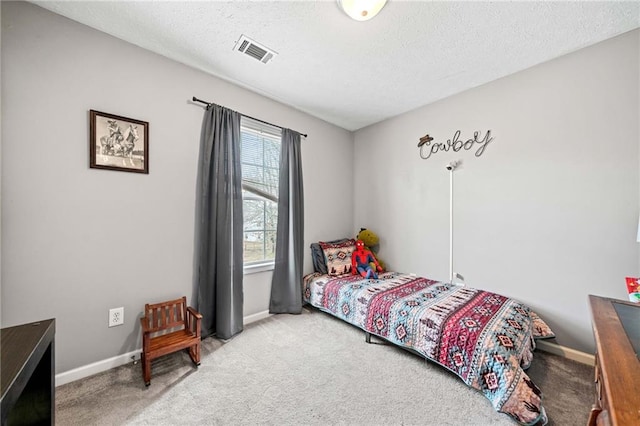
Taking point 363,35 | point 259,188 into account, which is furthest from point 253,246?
point 363,35

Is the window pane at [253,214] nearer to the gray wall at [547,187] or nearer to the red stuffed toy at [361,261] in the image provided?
the red stuffed toy at [361,261]

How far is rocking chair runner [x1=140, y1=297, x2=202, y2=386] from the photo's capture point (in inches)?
64.2

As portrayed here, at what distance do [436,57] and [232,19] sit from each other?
163cm

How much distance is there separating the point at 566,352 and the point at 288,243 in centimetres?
266

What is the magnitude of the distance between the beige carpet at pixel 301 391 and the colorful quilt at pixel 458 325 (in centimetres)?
16

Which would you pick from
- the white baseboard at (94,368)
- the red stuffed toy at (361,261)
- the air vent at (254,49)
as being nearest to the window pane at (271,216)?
the red stuffed toy at (361,261)

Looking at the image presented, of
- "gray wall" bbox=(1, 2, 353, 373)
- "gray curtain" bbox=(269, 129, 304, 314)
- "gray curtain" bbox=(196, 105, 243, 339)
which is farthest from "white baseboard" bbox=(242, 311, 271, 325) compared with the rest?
"gray wall" bbox=(1, 2, 353, 373)

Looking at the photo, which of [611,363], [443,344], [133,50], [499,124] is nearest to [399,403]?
[443,344]

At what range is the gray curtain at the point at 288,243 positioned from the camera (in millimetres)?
2787

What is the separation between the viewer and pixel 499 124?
7.76ft

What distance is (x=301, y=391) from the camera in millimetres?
1615

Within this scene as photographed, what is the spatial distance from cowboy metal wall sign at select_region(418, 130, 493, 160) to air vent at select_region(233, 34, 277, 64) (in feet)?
6.38

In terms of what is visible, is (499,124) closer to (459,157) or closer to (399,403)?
(459,157)

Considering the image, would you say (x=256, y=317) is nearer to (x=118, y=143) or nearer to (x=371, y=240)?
(x=371, y=240)
